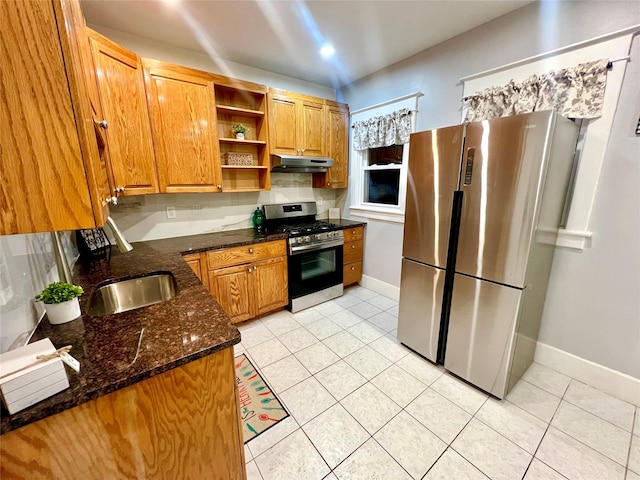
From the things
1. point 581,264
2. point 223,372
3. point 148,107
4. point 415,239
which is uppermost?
point 148,107

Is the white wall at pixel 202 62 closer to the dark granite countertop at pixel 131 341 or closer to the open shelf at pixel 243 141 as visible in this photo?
the open shelf at pixel 243 141

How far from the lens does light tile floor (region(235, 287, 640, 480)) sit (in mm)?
1336

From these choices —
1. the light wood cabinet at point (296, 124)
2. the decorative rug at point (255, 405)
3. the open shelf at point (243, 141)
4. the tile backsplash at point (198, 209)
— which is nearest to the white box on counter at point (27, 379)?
the decorative rug at point (255, 405)

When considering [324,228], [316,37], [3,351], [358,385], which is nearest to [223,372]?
[3,351]

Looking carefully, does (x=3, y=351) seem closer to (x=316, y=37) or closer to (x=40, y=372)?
(x=40, y=372)

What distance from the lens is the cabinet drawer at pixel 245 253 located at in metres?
2.29

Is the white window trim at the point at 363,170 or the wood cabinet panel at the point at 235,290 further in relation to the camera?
the white window trim at the point at 363,170

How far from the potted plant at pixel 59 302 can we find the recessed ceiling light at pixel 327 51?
2631 millimetres

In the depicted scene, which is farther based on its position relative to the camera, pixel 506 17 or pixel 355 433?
pixel 506 17

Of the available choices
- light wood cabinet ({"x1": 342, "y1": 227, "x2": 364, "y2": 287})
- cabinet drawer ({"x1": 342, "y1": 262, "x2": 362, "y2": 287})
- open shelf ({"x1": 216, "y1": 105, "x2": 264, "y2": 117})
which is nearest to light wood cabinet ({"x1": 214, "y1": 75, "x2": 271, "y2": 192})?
open shelf ({"x1": 216, "y1": 105, "x2": 264, "y2": 117})

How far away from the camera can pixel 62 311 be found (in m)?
1.02

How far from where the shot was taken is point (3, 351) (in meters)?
0.78

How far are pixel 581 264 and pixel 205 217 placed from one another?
10.7 feet

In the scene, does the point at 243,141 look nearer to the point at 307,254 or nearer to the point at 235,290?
the point at 307,254
